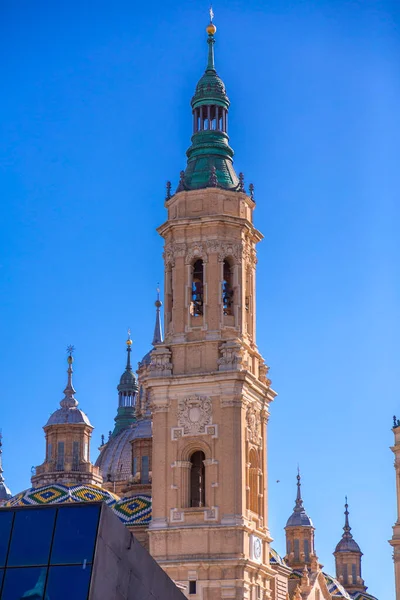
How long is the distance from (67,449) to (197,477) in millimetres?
21053

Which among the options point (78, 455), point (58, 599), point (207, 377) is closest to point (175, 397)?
point (207, 377)

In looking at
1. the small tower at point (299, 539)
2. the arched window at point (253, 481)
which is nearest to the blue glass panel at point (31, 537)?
the arched window at point (253, 481)

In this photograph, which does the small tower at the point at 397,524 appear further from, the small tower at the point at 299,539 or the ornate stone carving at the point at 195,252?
the ornate stone carving at the point at 195,252

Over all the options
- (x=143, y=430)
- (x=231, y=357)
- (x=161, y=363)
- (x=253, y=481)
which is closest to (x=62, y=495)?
(x=143, y=430)

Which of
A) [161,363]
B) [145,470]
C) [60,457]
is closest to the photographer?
[161,363]

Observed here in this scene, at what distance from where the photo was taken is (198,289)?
57062 millimetres

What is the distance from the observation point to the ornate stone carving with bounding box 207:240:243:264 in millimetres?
55938

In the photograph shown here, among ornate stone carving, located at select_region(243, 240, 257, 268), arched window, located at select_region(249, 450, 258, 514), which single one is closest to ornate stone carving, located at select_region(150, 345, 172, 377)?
arched window, located at select_region(249, 450, 258, 514)

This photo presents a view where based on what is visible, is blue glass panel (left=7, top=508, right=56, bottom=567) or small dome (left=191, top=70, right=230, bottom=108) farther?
small dome (left=191, top=70, right=230, bottom=108)

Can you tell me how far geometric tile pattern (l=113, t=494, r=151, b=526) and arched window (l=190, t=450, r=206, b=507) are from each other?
8492 mm

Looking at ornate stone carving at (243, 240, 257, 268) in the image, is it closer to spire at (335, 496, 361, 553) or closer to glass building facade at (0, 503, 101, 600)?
glass building facade at (0, 503, 101, 600)

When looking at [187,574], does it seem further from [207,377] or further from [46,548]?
[46,548]

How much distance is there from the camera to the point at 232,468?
53.2 metres

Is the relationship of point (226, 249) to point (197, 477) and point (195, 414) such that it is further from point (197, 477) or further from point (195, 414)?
point (197, 477)
